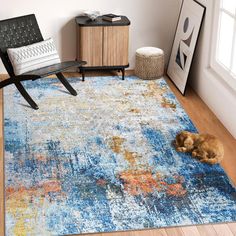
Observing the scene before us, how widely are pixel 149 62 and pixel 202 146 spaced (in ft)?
5.55

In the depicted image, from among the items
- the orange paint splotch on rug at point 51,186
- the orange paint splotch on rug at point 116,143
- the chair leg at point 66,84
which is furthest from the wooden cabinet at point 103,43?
the orange paint splotch on rug at point 51,186

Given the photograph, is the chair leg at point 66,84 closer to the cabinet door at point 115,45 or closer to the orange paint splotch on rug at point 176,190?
the cabinet door at point 115,45

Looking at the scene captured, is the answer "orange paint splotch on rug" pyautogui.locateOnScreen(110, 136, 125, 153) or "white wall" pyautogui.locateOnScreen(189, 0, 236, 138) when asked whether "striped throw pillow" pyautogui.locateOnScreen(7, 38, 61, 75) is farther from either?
"white wall" pyautogui.locateOnScreen(189, 0, 236, 138)

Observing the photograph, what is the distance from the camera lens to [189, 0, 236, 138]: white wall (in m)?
4.59

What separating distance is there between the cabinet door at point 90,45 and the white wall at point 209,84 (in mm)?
1020

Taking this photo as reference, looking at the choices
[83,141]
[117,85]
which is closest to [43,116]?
[83,141]

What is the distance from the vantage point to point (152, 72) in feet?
18.6

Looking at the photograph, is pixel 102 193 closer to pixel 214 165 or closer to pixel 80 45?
pixel 214 165

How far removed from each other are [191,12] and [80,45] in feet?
3.97

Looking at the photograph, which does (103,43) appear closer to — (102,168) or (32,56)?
(32,56)

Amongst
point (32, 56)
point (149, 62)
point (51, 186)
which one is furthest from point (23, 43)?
point (51, 186)

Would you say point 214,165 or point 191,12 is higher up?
point 191,12

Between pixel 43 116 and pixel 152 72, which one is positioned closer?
pixel 43 116

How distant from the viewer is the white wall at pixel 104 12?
5523mm
